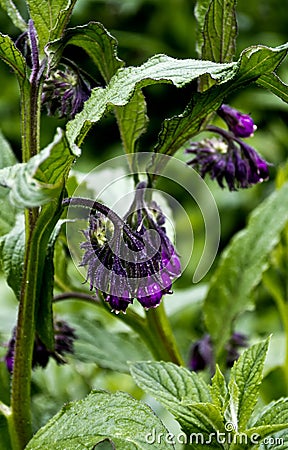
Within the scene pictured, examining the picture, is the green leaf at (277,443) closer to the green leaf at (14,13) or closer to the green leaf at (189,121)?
the green leaf at (189,121)

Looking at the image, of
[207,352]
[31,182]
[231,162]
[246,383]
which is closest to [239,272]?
[207,352]

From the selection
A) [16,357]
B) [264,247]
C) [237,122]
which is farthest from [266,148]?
[16,357]

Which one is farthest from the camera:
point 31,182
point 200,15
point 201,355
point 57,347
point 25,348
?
point 201,355

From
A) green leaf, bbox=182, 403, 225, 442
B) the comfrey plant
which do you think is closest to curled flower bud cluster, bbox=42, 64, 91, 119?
the comfrey plant

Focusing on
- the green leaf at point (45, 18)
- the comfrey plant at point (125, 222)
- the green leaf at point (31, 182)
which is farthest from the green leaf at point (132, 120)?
the green leaf at point (31, 182)

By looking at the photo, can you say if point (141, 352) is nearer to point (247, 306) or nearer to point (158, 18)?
point (247, 306)

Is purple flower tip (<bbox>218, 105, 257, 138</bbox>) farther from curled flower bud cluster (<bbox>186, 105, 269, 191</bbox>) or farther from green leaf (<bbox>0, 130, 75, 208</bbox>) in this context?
green leaf (<bbox>0, 130, 75, 208</bbox>)

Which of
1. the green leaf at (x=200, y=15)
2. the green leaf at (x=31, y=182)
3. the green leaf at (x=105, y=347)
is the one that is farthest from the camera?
the green leaf at (x=105, y=347)

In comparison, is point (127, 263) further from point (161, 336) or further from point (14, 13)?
point (14, 13)
